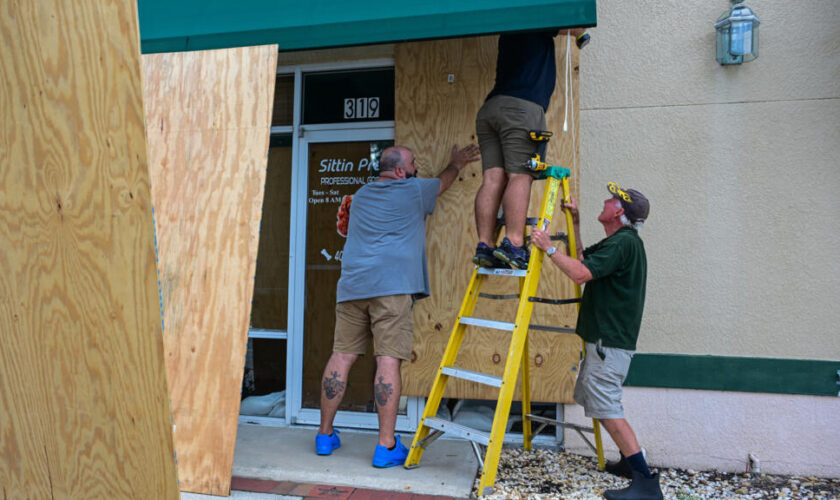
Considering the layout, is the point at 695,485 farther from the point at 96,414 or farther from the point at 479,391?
the point at 96,414

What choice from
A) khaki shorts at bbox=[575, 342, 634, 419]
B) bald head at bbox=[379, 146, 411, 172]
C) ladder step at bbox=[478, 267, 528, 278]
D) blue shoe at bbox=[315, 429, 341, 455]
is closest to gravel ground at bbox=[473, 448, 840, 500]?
khaki shorts at bbox=[575, 342, 634, 419]

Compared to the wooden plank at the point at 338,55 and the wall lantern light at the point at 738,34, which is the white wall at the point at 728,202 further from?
the wooden plank at the point at 338,55

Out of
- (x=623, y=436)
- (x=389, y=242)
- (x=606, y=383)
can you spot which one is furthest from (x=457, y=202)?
(x=623, y=436)

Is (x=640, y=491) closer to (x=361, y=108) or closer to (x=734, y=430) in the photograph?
(x=734, y=430)

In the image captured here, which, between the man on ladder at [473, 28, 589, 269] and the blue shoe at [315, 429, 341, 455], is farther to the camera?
the blue shoe at [315, 429, 341, 455]

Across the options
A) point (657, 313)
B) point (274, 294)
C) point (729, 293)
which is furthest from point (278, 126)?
point (729, 293)

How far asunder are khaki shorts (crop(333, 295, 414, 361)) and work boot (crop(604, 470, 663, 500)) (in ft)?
4.87

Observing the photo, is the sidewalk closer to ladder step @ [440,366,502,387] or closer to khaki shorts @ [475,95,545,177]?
ladder step @ [440,366,502,387]

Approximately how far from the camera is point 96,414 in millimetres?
1902

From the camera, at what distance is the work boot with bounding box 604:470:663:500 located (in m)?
3.38

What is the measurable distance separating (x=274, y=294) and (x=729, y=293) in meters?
3.49

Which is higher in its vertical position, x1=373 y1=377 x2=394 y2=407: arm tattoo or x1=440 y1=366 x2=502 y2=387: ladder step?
x1=440 y1=366 x2=502 y2=387: ladder step

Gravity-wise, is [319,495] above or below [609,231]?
below

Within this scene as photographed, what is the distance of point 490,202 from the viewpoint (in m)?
3.80
